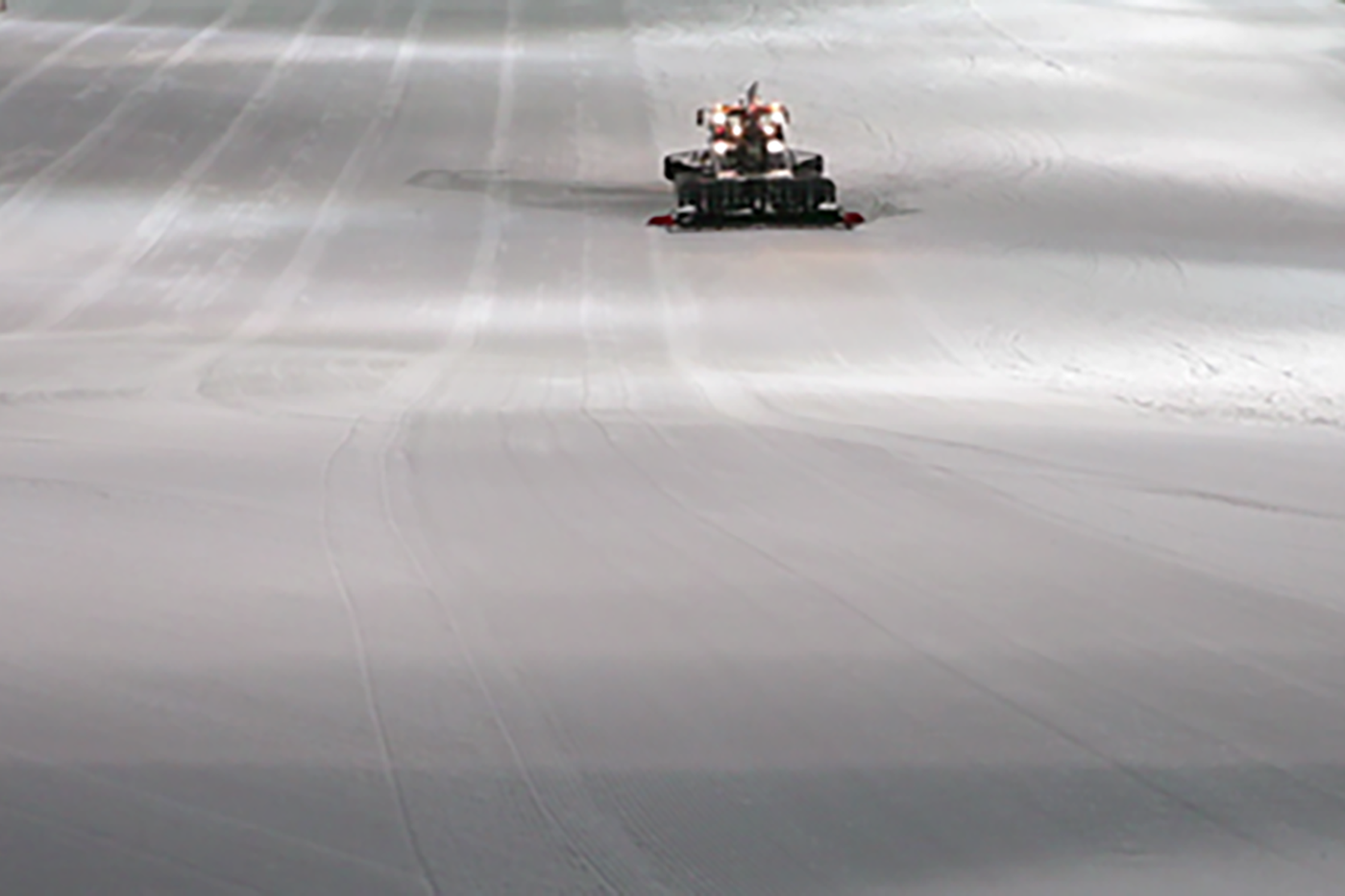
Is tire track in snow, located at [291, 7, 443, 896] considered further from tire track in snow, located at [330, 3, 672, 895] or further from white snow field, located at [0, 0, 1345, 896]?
tire track in snow, located at [330, 3, 672, 895]

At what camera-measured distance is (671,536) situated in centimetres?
691

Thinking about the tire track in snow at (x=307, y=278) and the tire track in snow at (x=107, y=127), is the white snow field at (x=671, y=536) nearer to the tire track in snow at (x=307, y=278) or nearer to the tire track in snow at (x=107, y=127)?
the tire track in snow at (x=307, y=278)

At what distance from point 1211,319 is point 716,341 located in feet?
11.2

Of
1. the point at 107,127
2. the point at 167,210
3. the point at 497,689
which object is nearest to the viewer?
the point at 497,689

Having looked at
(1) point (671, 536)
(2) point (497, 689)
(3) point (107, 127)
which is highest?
(2) point (497, 689)

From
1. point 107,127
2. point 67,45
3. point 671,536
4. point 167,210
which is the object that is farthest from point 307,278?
point 67,45

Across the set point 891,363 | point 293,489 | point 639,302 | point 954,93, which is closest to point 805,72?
point 954,93

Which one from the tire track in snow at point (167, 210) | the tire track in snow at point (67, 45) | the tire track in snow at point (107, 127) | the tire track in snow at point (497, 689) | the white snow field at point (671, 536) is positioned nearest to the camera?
the tire track in snow at point (497, 689)

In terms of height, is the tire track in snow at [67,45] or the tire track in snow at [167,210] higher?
the tire track in snow at [67,45]

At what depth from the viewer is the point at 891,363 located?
13469 millimetres

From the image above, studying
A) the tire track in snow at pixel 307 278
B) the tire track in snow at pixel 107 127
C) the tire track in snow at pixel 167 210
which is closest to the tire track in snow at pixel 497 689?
the tire track in snow at pixel 307 278

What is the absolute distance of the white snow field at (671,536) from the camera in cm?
A: 392

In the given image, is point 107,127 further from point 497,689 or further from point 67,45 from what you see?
→ point 497,689

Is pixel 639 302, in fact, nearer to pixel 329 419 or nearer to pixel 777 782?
pixel 329 419
